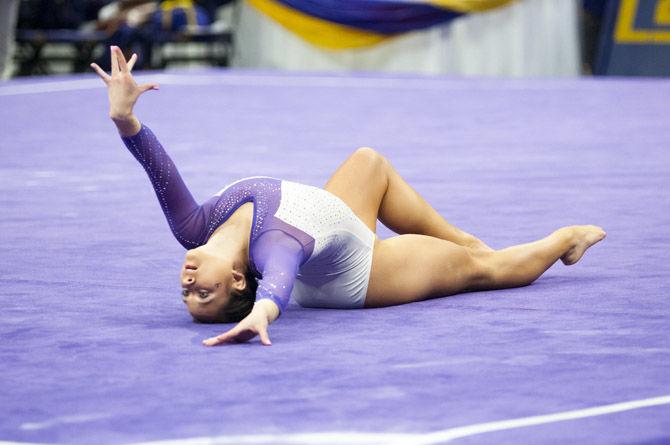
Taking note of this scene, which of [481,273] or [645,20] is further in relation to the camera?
[645,20]

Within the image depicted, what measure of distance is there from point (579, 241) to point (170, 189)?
1.31 meters

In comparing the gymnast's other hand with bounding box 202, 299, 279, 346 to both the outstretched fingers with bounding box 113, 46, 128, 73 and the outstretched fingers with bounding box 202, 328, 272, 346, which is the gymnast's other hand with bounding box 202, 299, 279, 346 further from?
the outstretched fingers with bounding box 113, 46, 128, 73

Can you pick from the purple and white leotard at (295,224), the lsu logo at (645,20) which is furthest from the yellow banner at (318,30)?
the purple and white leotard at (295,224)

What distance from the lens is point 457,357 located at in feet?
9.73

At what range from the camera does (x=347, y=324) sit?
3.34 metres

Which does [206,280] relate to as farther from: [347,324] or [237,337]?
[347,324]

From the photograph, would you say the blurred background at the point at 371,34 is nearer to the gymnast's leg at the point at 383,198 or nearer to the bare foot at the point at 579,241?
the bare foot at the point at 579,241

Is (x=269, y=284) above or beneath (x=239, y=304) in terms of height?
above

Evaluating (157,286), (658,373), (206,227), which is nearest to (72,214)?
(157,286)

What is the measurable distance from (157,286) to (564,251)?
49.1 inches

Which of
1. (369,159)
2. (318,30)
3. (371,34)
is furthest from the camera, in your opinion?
(318,30)

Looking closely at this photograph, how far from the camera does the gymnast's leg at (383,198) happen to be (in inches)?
147

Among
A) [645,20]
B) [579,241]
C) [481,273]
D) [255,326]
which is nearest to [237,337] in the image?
[255,326]

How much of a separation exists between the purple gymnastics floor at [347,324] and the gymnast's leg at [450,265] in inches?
2.3
